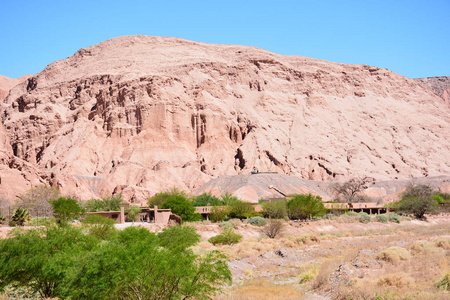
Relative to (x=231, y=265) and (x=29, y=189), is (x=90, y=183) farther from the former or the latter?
(x=231, y=265)

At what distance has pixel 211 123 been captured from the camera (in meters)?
103

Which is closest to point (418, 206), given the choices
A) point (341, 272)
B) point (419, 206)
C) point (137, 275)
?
point (419, 206)

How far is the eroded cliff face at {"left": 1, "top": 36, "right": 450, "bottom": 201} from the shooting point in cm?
9481

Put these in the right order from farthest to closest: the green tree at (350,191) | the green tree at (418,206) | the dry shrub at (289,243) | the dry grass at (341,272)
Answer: the green tree at (350,191) < the green tree at (418,206) < the dry shrub at (289,243) < the dry grass at (341,272)

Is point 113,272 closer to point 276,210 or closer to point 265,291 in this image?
point 265,291

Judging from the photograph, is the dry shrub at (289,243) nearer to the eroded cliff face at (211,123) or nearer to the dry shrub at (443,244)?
the dry shrub at (443,244)

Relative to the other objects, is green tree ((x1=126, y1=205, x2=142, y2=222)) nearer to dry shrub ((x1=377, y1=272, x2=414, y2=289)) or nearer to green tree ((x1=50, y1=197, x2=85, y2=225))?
green tree ((x1=50, y1=197, x2=85, y2=225))

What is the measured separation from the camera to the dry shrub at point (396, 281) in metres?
17.7

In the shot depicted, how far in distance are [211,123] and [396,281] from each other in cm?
8607

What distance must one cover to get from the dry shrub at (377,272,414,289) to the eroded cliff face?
63785 mm

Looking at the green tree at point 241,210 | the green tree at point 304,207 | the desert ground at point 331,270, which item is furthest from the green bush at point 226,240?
the green tree at point 304,207

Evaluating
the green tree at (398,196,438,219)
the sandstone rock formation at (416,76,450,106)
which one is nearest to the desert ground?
the green tree at (398,196,438,219)

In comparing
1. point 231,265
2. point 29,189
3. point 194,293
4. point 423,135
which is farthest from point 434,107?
point 194,293

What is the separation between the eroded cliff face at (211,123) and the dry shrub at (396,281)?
63.8 metres
